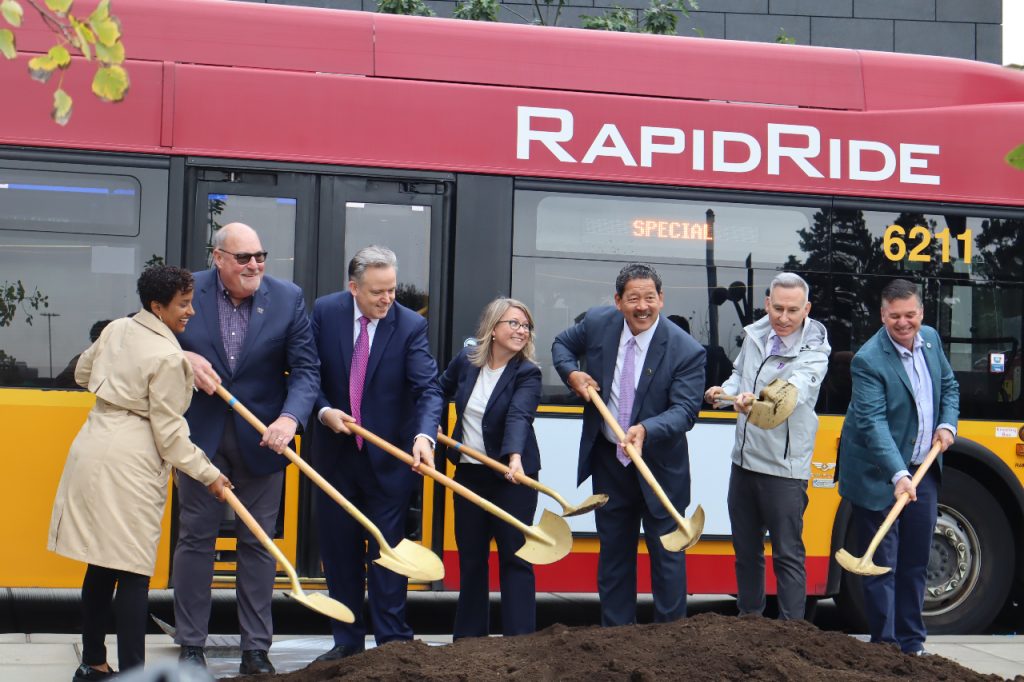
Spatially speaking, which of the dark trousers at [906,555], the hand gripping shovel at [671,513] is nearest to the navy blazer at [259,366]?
the hand gripping shovel at [671,513]

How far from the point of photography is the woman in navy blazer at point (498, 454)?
6586mm

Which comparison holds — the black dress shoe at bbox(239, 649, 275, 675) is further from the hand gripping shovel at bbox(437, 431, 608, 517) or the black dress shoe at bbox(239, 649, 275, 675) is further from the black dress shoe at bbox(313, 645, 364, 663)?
the hand gripping shovel at bbox(437, 431, 608, 517)

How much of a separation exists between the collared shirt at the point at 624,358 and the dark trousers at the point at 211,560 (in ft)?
5.66

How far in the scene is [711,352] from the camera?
800 cm

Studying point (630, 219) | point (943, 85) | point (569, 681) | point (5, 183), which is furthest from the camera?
point (943, 85)

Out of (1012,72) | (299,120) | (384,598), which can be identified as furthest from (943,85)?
(384,598)

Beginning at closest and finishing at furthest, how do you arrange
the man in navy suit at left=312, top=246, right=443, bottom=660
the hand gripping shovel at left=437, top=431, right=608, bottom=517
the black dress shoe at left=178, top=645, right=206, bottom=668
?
the black dress shoe at left=178, top=645, right=206, bottom=668 < the hand gripping shovel at left=437, top=431, right=608, bottom=517 < the man in navy suit at left=312, top=246, right=443, bottom=660

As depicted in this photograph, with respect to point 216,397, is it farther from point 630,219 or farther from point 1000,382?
point 1000,382

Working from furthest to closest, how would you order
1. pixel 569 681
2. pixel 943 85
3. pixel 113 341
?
pixel 943 85
pixel 113 341
pixel 569 681

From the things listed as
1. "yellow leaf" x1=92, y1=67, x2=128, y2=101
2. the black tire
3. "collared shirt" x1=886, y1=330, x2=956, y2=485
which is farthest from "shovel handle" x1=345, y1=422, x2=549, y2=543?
the black tire

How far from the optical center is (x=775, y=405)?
6602 mm

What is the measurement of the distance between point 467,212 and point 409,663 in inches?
128

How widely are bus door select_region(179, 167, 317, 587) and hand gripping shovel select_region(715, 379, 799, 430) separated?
2.57m

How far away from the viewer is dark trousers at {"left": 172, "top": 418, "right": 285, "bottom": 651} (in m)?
6.24
